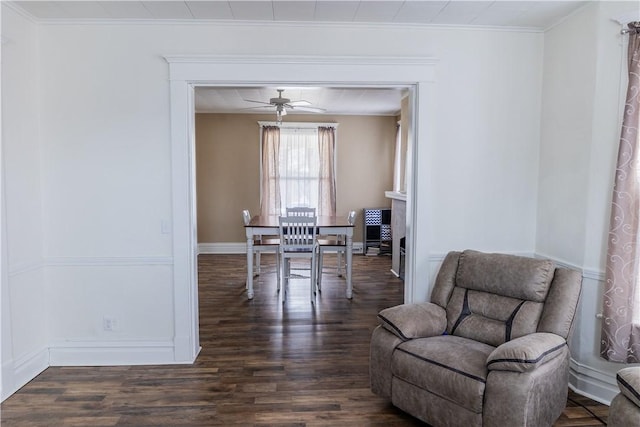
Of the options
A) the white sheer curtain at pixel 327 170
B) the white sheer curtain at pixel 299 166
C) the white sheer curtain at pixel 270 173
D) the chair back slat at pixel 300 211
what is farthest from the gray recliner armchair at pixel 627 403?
the white sheer curtain at pixel 270 173

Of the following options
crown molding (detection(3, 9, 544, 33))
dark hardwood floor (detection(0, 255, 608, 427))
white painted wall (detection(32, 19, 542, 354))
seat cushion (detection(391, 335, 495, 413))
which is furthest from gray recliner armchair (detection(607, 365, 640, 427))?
crown molding (detection(3, 9, 544, 33))

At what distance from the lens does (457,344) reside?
2496mm

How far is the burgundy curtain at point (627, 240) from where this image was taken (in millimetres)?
2520

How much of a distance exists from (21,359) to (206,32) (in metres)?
2.73

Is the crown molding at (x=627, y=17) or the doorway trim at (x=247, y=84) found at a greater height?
the crown molding at (x=627, y=17)

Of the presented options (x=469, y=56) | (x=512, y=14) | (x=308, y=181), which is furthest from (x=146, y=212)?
(x=308, y=181)

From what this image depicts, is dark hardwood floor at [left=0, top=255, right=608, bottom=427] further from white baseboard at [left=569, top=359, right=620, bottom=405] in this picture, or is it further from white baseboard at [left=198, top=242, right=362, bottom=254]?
white baseboard at [left=198, top=242, right=362, bottom=254]

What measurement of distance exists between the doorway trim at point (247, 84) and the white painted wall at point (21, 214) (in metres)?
1.00

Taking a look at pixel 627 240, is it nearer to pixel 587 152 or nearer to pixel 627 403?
pixel 587 152

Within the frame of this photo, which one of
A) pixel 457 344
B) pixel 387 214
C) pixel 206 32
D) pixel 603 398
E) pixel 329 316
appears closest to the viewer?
pixel 457 344

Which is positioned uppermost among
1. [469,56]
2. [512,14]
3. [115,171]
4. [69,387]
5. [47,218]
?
[512,14]

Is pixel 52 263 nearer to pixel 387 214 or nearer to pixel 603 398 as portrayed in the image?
pixel 603 398

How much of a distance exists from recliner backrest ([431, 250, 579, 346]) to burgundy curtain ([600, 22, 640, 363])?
396 millimetres

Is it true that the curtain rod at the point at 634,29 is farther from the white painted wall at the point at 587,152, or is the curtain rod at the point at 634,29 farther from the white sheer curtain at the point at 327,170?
the white sheer curtain at the point at 327,170
